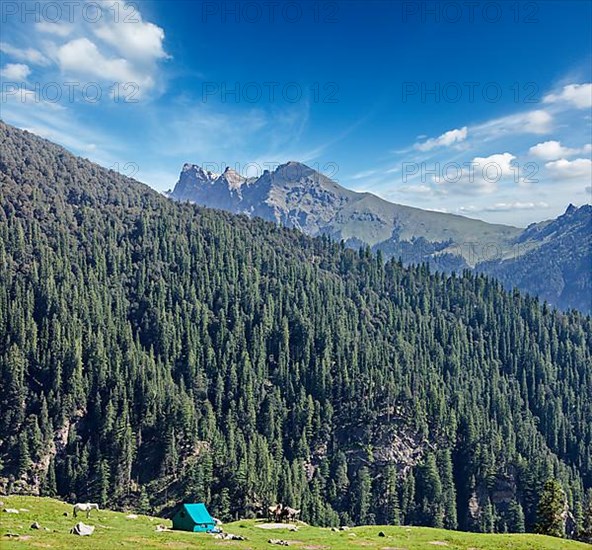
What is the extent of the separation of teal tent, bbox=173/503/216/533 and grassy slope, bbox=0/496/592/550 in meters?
3.79

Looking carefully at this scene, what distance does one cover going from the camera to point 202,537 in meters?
66.2

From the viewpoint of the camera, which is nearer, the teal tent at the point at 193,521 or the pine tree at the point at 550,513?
the teal tent at the point at 193,521

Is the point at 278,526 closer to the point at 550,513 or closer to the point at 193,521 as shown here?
the point at 193,521

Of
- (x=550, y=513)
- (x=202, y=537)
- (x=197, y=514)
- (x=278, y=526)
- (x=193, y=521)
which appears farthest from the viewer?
(x=550, y=513)

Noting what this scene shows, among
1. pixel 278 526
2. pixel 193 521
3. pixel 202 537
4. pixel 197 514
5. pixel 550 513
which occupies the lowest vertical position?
pixel 550 513

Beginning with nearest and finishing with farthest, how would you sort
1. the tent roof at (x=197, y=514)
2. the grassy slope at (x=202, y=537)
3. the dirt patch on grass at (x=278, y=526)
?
the grassy slope at (x=202, y=537)
the tent roof at (x=197, y=514)
the dirt patch on grass at (x=278, y=526)

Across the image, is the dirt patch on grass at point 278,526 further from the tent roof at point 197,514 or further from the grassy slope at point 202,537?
the tent roof at point 197,514

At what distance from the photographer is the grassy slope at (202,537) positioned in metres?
54.9

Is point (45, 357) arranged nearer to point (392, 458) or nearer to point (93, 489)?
point (93, 489)

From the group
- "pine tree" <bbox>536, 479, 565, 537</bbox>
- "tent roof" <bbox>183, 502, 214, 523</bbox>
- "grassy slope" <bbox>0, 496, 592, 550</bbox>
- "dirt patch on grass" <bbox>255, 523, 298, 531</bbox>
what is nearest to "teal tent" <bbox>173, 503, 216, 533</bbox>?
"tent roof" <bbox>183, 502, 214, 523</bbox>

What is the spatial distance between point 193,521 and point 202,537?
407 inches

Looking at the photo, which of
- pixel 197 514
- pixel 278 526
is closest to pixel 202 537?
pixel 197 514

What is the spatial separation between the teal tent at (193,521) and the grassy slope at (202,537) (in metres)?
3.79

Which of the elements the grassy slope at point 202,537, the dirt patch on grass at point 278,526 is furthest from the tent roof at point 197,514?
the dirt patch on grass at point 278,526
